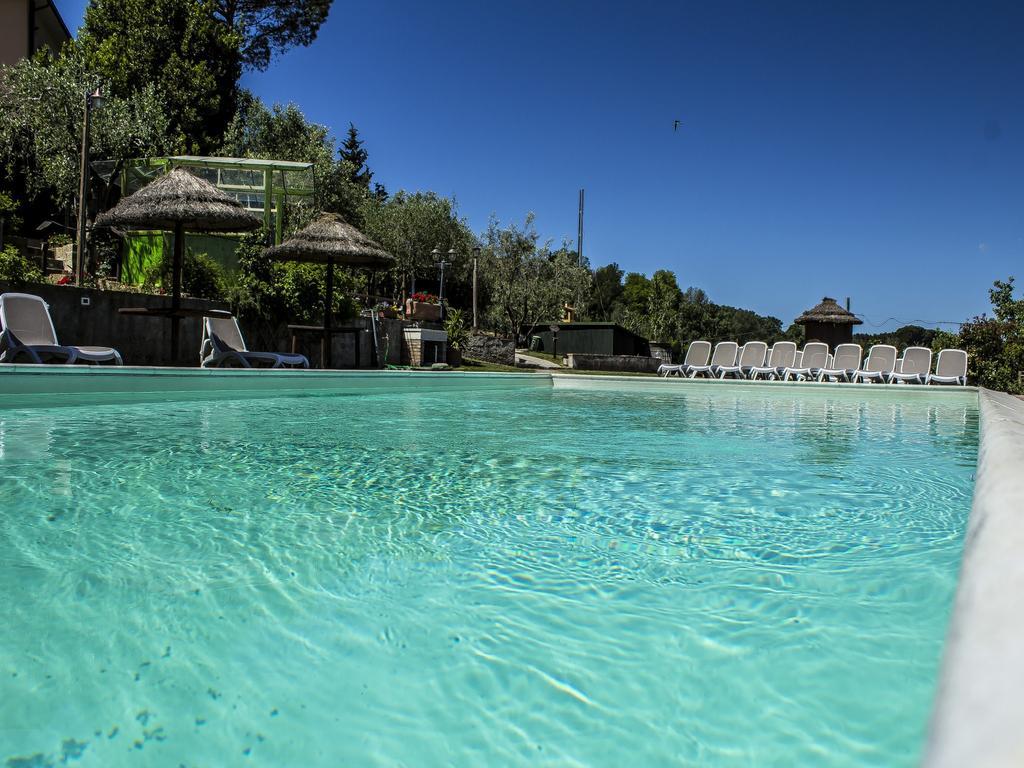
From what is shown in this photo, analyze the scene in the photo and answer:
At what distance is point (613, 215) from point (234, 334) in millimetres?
32969

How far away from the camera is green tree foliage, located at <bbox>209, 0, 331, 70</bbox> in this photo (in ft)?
94.7

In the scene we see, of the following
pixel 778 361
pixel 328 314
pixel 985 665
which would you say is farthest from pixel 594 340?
pixel 985 665

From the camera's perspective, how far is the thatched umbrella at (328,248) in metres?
12.1

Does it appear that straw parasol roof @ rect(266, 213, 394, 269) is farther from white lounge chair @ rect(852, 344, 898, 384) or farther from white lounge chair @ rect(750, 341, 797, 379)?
white lounge chair @ rect(852, 344, 898, 384)

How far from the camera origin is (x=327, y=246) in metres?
A: 12.1

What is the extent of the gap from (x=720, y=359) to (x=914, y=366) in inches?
184

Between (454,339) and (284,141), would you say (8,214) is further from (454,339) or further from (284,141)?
(454,339)

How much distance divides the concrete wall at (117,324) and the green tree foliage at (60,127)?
996 centimetres

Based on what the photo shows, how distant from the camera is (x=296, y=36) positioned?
96.8ft

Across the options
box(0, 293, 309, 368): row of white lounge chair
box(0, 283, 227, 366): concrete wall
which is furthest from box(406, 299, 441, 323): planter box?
box(0, 293, 309, 368): row of white lounge chair

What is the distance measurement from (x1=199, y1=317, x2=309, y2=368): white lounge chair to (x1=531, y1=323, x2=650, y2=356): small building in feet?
62.1

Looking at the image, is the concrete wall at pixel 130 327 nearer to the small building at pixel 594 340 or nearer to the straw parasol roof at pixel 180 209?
the straw parasol roof at pixel 180 209

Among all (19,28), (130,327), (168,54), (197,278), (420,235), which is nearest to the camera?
(130,327)

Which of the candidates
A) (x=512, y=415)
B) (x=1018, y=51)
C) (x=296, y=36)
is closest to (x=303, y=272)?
(x=512, y=415)
